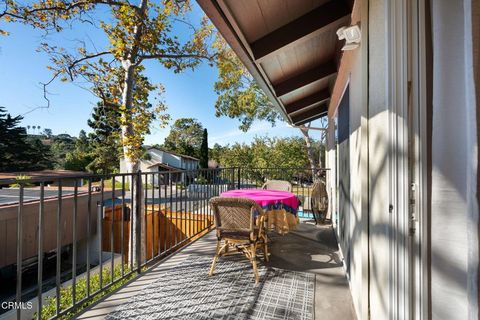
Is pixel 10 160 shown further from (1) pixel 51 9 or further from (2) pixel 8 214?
(1) pixel 51 9

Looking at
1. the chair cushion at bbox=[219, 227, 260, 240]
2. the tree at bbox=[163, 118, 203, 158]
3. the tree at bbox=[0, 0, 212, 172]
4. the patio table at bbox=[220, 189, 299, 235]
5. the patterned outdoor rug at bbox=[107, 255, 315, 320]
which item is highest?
the tree at bbox=[163, 118, 203, 158]

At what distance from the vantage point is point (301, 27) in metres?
2.58

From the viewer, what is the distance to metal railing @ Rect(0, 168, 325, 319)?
6.31 feet

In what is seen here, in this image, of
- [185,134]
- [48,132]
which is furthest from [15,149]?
[185,134]

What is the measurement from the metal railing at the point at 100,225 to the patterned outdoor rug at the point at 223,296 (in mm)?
427

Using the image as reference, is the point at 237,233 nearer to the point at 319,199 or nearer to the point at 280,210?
the point at 280,210

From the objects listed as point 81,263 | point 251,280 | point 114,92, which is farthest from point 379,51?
point 81,263

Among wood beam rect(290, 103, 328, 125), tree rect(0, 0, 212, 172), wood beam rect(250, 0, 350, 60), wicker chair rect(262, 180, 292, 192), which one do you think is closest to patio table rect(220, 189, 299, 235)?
wicker chair rect(262, 180, 292, 192)

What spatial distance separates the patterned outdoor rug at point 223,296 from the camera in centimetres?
205

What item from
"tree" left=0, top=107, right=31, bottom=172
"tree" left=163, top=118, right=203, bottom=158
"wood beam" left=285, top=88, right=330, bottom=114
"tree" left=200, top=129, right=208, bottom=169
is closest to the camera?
"wood beam" left=285, top=88, right=330, bottom=114

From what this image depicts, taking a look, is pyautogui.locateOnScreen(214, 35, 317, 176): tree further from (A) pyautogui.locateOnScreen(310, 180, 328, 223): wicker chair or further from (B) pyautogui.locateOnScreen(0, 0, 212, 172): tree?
(A) pyautogui.locateOnScreen(310, 180, 328, 223): wicker chair

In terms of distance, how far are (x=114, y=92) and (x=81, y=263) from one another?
7.74 meters

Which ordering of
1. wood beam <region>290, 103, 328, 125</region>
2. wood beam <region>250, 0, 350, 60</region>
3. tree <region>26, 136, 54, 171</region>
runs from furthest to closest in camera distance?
tree <region>26, 136, 54, 171</region> < wood beam <region>290, 103, 328, 125</region> < wood beam <region>250, 0, 350, 60</region>

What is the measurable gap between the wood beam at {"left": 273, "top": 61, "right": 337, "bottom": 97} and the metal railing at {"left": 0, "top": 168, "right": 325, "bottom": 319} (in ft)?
6.14
